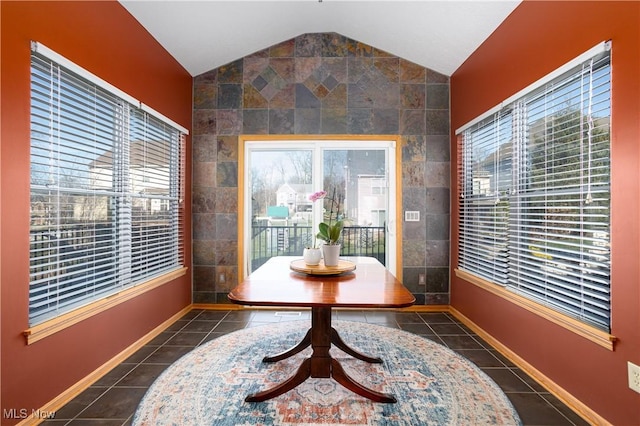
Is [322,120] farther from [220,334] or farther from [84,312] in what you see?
[84,312]

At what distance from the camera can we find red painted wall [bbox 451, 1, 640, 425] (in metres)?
1.45

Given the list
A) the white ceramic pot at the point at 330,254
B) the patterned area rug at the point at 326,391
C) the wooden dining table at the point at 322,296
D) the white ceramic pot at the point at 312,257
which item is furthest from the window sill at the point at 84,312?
the white ceramic pot at the point at 330,254

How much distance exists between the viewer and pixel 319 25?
11.1 feet

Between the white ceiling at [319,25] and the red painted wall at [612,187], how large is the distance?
0.37 meters

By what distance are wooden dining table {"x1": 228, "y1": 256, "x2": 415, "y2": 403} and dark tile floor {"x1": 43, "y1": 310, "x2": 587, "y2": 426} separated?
76cm

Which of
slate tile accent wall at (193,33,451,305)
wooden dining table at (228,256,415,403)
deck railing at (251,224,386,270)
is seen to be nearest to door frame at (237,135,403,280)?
slate tile accent wall at (193,33,451,305)

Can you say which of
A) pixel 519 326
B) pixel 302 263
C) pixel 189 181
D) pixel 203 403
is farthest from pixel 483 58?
pixel 203 403

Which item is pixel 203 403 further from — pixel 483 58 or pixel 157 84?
pixel 483 58

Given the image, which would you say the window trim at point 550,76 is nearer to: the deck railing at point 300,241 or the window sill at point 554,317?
the window sill at point 554,317

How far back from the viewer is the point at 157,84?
2.85 meters

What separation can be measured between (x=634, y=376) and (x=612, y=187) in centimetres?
90

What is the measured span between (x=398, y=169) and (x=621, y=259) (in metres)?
2.21

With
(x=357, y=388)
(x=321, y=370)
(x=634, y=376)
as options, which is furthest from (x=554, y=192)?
(x=321, y=370)

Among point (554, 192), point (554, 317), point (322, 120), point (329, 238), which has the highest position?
point (322, 120)
